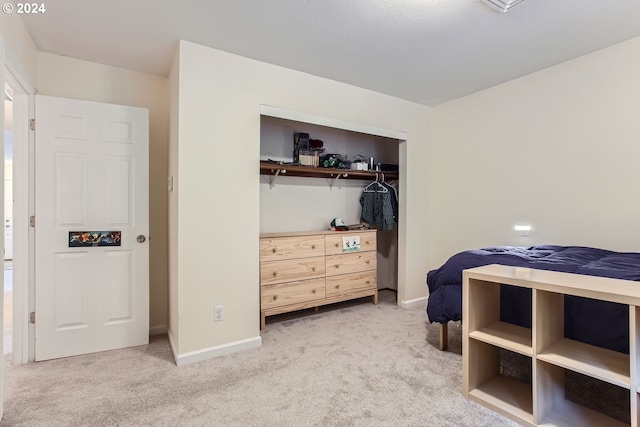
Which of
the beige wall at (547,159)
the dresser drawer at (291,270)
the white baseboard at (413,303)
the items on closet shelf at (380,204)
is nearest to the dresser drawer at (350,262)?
the dresser drawer at (291,270)

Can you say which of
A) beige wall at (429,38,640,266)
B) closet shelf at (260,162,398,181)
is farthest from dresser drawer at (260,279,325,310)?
beige wall at (429,38,640,266)

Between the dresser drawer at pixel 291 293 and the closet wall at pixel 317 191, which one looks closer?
the dresser drawer at pixel 291 293

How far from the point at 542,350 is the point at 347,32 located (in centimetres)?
223

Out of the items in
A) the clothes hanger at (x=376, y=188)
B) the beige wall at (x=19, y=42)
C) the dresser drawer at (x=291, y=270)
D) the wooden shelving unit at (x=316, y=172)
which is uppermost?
the beige wall at (x=19, y=42)

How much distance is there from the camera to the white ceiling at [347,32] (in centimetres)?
191

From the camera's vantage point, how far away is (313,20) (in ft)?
6.67

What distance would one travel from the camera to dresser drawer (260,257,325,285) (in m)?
2.90

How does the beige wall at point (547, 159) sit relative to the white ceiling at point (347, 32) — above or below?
below

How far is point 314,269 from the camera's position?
3.17m

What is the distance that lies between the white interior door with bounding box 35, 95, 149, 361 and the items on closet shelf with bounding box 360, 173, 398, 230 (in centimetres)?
231

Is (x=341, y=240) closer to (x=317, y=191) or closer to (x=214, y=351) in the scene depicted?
(x=317, y=191)

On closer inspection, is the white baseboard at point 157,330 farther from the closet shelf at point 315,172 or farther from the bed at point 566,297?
the bed at point 566,297

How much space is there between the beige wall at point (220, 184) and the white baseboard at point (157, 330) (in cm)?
77

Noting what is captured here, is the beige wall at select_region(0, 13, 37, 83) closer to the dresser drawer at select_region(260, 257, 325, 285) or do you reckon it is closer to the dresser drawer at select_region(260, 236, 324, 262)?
the dresser drawer at select_region(260, 236, 324, 262)
